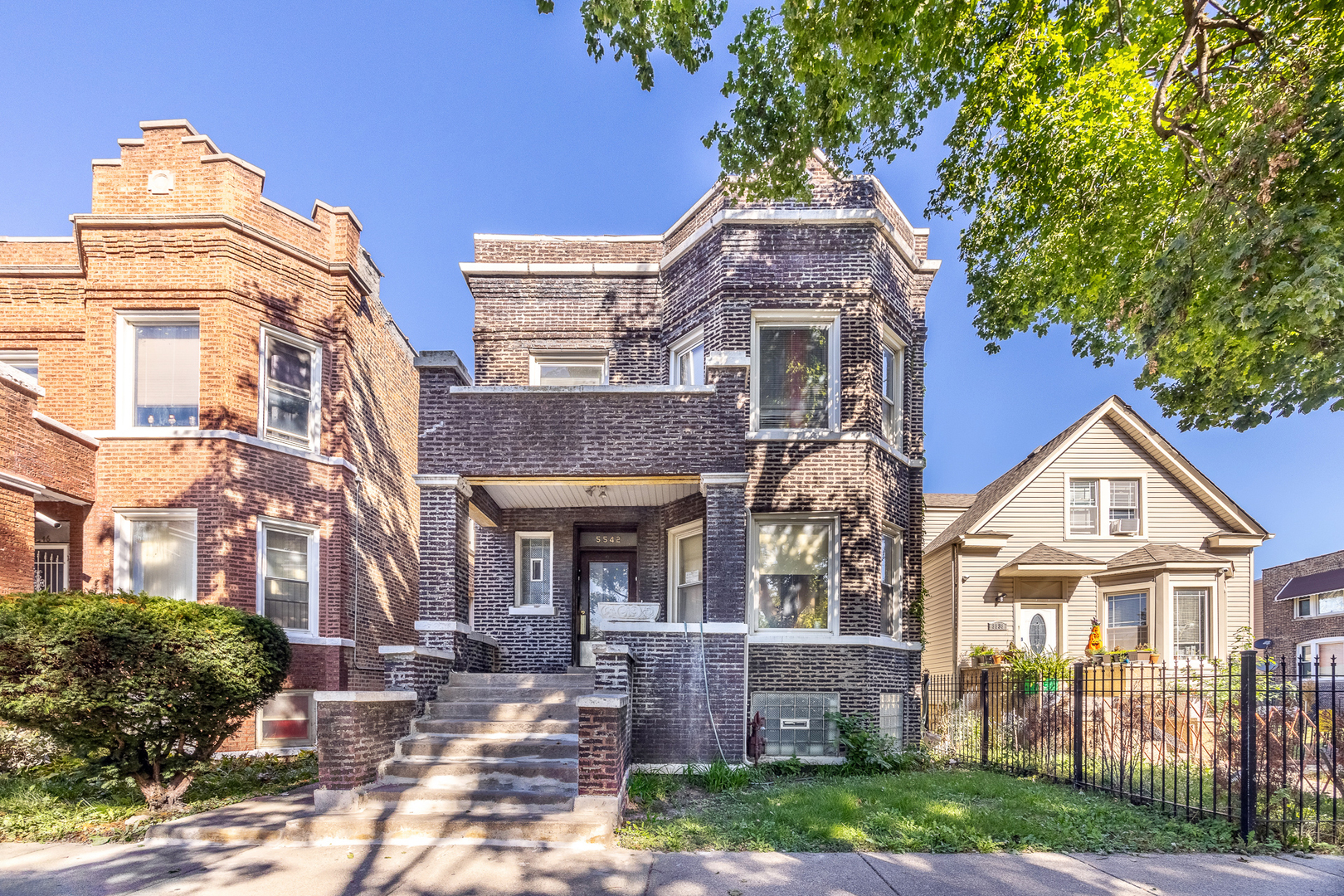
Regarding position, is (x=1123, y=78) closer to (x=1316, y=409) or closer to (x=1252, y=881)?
(x=1316, y=409)

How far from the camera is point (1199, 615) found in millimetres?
15891

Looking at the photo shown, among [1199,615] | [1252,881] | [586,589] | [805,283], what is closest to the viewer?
[1252,881]

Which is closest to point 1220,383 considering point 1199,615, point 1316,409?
point 1316,409

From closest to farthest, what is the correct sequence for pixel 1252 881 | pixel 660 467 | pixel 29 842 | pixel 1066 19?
pixel 1252 881 < pixel 29 842 < pixel 1066 19 < pixel 660 467

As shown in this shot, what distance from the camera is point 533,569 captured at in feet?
39.4

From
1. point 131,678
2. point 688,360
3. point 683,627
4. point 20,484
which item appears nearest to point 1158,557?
point 688,360

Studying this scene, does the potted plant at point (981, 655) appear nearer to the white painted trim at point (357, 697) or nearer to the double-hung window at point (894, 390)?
the double-hung window at point (894, 390)

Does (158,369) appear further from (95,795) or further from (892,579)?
(892,579)

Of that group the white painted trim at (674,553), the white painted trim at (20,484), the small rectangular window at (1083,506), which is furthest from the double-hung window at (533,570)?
the small rectangular window at (1083,506)

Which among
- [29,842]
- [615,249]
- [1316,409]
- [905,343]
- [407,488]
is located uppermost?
[615,249]

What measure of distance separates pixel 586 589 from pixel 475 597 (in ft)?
6.02

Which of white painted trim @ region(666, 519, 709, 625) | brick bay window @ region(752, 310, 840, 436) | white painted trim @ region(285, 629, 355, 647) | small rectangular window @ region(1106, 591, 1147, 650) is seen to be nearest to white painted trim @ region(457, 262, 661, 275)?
brick bay window @ region(752, 310, 840, 436)

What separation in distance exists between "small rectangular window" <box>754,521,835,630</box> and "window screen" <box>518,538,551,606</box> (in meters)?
3.54

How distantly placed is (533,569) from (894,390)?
270 inches
